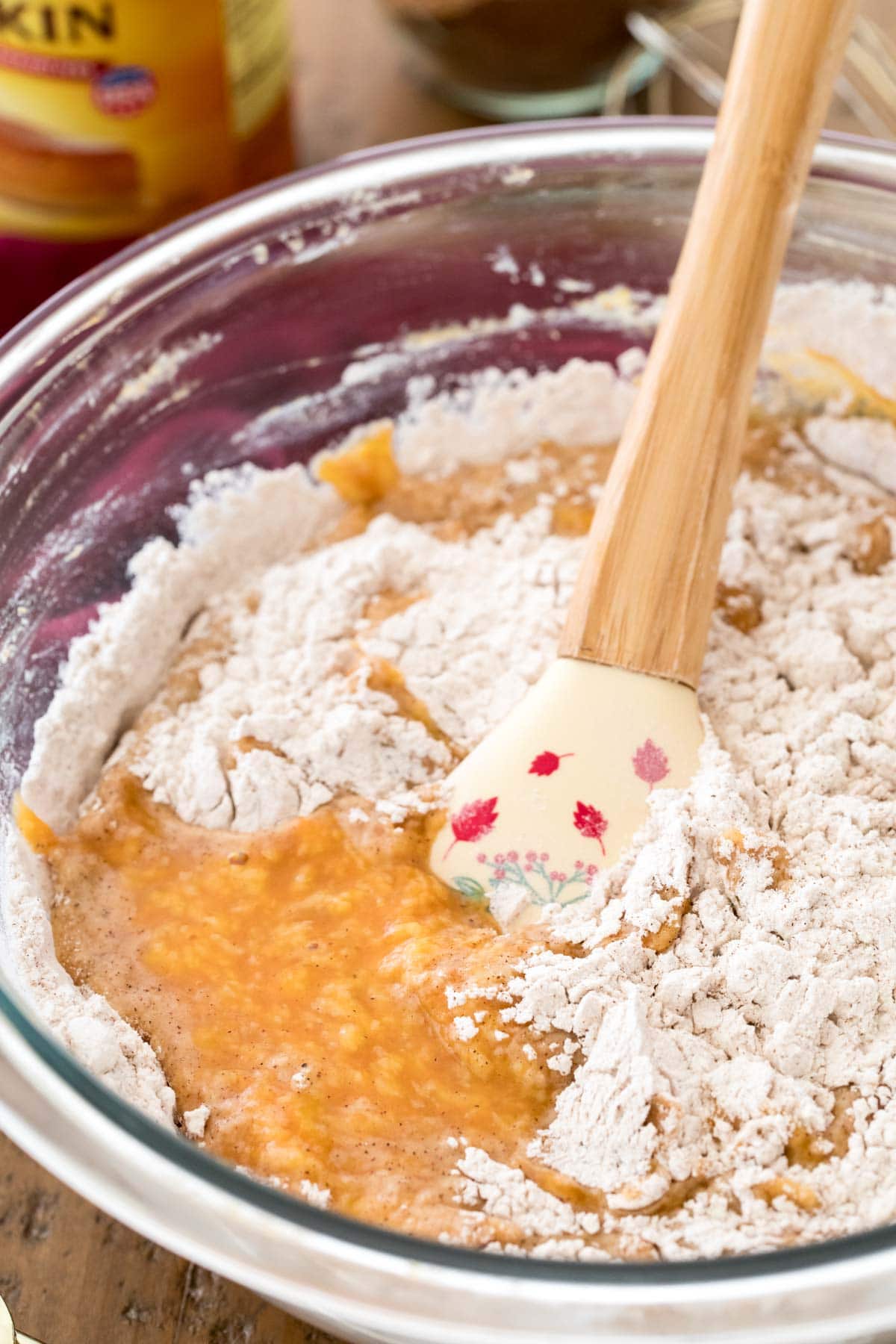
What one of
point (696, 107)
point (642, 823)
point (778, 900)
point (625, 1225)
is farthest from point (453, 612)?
point (696, 107)

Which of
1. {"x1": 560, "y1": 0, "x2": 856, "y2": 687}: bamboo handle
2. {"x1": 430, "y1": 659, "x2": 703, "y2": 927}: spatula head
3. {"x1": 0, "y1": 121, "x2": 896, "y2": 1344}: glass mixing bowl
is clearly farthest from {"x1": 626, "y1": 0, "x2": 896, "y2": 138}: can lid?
{"x1": 430, "y1": 659, "x2": 703, "y2": 927}: spatula head

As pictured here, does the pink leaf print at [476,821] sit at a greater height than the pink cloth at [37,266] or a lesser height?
lesser

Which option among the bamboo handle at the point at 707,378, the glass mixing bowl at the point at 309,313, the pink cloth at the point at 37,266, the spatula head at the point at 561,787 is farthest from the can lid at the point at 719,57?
the spatula head at the point at 561,787

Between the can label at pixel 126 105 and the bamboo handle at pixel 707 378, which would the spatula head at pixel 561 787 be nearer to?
the bamboo handle at pixel 707 378

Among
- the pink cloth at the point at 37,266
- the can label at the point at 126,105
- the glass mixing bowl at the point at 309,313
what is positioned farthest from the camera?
the pink cloth at the point at 37,266

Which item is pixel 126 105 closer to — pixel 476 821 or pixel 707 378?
pixel 707 378

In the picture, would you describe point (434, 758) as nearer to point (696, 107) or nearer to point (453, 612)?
point (453, 612)
